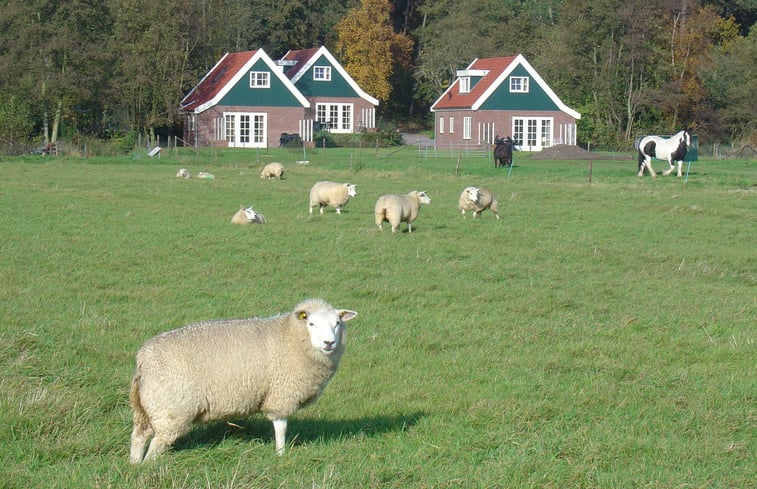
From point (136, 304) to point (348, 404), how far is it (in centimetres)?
496

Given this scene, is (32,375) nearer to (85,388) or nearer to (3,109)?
(85,388)

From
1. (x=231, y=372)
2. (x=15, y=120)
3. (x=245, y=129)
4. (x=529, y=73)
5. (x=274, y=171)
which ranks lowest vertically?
(x=231, y=372)

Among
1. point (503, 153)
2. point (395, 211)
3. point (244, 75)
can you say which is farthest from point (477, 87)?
point (395, 211)

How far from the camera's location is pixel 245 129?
216 ft

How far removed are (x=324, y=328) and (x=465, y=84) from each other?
65660 millimetres

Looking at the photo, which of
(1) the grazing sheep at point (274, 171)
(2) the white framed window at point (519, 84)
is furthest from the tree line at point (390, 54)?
(1) the grazing sheep at point (274, 171)

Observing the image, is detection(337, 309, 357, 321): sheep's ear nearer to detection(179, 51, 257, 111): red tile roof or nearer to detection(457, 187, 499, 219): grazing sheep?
detection(457, 187, 499, 219): grazing sheep

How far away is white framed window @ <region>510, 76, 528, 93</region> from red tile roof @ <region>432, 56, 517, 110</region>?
1.04 metres

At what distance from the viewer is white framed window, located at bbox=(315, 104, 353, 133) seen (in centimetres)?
7381

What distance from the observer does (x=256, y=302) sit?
12.8 m

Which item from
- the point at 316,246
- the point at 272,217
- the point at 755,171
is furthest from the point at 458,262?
the point at 755,171

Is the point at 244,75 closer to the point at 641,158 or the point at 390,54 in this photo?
the point at 390,54

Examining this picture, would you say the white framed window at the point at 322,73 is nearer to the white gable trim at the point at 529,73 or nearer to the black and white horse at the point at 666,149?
the white gable trim at the point at 529,73

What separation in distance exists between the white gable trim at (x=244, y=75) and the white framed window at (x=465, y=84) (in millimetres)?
11895
